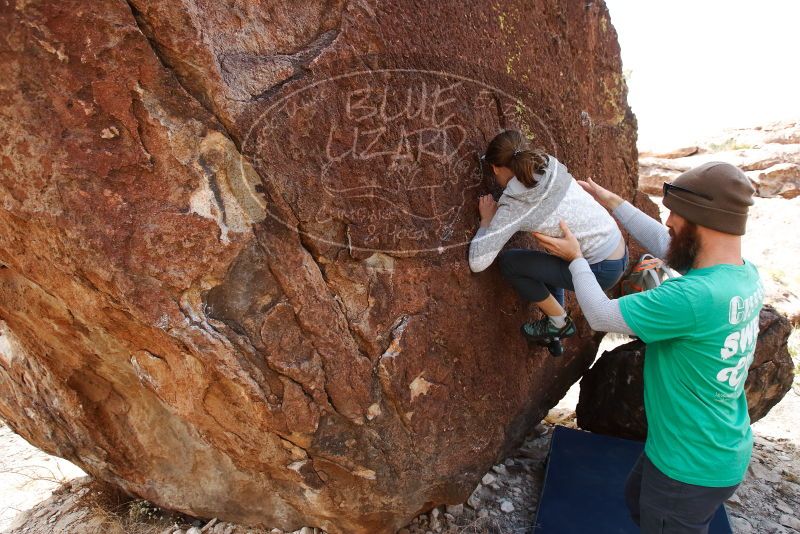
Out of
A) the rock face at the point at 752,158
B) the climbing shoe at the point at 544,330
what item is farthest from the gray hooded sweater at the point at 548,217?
the rock face at the point at 752,158

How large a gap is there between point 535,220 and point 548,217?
54 millimetres

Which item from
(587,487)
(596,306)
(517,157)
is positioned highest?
(517,157)

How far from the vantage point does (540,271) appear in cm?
225

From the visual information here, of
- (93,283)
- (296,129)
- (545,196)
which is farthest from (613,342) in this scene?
(93,283)

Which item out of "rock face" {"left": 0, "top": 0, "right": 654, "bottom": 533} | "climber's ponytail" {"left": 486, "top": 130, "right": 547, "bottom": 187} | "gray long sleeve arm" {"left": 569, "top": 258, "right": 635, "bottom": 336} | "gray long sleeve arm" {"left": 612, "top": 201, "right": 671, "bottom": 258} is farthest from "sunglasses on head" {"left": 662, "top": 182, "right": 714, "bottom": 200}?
"rock face" {"left": 0, "top": 0, "right": 654, "bottom": 533}

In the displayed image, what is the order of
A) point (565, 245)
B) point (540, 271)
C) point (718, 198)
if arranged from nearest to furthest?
point (718, 198)
point (565, 245)
point (540, 271)

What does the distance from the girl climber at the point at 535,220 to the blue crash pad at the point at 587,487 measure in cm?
107

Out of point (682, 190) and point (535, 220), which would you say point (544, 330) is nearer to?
point (535, 220)

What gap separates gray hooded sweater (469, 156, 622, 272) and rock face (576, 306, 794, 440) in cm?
116

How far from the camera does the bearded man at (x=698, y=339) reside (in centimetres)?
156

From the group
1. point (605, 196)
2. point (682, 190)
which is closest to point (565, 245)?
point (682, 190)

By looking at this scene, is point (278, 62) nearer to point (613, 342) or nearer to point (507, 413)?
point (507, 413)

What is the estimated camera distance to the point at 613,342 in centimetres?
571

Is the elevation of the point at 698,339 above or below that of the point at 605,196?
below
